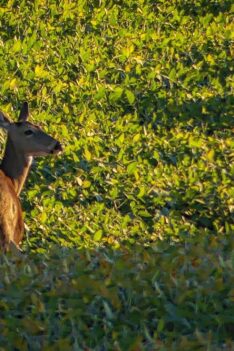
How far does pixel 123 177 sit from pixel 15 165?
1.51 meters

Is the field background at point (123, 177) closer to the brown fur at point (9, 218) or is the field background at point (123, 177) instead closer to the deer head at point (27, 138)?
the brown fur at point (9, 218)

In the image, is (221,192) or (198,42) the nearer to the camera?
(221,192)

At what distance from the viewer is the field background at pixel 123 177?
593 centimetres

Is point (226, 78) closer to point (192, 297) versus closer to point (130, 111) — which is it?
point (130, 111)

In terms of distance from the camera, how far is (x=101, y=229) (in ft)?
42.8

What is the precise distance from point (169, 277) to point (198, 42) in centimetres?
1164

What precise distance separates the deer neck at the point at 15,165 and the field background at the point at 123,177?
41cm

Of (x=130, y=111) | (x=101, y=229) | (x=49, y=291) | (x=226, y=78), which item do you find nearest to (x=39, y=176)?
(x=101, y=229)

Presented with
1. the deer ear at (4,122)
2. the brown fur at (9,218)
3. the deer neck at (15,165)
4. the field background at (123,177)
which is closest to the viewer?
the field background at (123,177)

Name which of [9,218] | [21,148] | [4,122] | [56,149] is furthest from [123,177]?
[9,218]

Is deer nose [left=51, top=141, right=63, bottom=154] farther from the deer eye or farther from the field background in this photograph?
the field background

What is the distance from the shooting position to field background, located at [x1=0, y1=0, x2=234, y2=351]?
5.93m

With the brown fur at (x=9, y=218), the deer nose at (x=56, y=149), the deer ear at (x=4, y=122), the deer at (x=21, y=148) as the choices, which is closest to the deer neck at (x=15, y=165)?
the deer at (x=21, y=148)

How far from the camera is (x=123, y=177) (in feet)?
46.0
